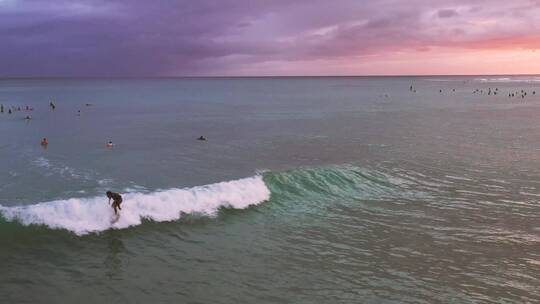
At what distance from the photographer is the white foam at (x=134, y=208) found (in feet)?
72.9

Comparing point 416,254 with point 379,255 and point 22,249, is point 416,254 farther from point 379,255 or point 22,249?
point 22,249

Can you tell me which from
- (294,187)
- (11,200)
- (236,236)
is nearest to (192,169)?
(294,187)

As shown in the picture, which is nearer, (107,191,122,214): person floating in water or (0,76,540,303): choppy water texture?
(0,76,540,303): choppy water texture

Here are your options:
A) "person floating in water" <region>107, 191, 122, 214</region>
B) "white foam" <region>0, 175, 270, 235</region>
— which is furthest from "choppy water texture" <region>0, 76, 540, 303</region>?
"person floating in water" <region>107, 191, 122, 214</region>

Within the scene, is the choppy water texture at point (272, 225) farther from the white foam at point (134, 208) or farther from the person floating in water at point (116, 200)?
the person floating in water at point (116, 200)

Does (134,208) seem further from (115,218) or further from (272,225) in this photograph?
(272,225)

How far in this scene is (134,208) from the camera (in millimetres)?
24078

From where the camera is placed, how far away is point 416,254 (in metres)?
19.4

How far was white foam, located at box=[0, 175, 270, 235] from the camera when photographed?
22.2 metres

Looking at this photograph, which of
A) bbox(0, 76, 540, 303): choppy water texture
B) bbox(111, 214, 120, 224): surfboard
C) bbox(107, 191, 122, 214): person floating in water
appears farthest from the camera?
bbox(107, 191, 122, 214): person floating in water

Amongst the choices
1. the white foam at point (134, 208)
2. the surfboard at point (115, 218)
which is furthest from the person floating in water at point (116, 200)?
the white foam at point (134, 208)

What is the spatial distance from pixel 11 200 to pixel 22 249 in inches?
340

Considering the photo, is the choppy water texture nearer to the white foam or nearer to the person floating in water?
the white foam

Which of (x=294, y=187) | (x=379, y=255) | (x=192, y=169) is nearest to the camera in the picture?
(x=379, y=255)
